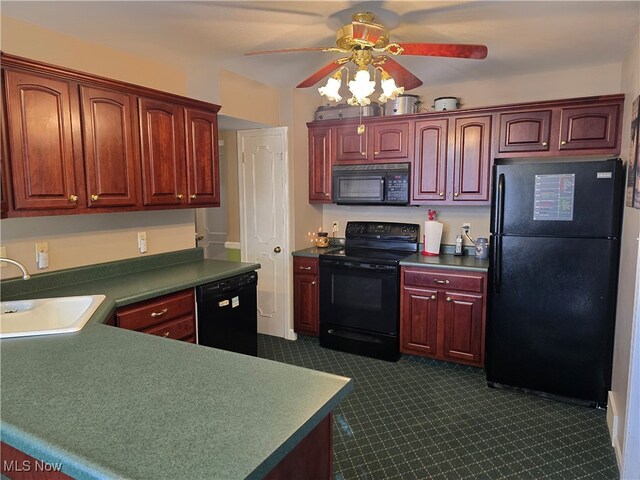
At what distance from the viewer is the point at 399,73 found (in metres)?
2.29

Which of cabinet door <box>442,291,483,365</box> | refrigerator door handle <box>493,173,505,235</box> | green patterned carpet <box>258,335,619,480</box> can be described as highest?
refrigerator door handle <box>493,173,505,235</box>

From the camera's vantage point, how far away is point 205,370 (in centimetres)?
134

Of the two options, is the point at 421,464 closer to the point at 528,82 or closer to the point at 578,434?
the point at 578,434

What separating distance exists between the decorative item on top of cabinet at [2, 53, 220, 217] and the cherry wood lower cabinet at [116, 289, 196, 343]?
63cm

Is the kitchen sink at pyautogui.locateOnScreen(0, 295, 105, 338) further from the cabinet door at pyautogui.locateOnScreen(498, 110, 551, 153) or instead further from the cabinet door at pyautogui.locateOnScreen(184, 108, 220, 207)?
the cabinet door at pyautogui.locateOnScreen(498, 110, 551, 153)

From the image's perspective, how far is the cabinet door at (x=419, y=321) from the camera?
3.43m

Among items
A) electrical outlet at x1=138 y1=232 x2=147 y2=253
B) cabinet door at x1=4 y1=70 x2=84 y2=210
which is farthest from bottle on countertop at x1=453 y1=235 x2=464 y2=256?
cabinet door at x1=4 y1=70 x2=84 y2=210

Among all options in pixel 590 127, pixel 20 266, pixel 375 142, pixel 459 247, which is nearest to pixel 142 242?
pixel 20 266

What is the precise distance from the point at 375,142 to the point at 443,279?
144 centimetres

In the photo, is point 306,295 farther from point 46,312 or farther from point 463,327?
point 46,312

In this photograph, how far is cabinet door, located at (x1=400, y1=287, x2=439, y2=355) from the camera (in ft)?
11.2

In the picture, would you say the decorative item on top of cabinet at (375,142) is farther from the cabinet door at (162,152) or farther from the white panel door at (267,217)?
the cabinet door at (162,152)

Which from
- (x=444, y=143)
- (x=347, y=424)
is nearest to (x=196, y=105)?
(x=444, y=143)

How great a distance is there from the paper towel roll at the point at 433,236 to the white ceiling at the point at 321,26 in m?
1.38
